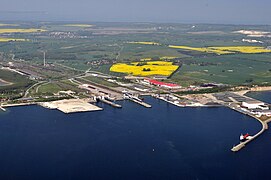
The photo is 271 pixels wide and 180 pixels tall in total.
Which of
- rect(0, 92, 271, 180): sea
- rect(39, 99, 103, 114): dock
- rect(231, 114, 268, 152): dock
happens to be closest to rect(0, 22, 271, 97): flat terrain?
rect(39, 99, 103, 114): dock

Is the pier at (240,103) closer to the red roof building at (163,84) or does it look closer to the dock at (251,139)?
the dock at (251,139)

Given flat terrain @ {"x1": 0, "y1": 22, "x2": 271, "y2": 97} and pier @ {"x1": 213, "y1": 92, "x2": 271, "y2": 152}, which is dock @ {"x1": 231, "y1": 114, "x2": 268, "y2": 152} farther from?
flat terrain @ {"x1": 0, "y1": 22, "x2": 271, "y2": 97}

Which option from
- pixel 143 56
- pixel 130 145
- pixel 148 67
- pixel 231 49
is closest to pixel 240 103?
pixel 130 145

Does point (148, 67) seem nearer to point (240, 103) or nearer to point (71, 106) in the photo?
point (240, 103)

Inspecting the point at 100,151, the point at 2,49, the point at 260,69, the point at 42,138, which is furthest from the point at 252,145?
the point at 2,49

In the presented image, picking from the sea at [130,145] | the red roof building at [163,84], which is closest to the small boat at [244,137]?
the sea at [130,145]
